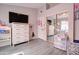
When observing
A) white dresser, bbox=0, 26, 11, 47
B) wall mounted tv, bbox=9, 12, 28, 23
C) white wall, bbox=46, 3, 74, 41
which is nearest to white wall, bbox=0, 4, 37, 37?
wall mounted tv, bbox=9, 12, 28, 23

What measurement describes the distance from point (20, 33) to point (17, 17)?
0.29m

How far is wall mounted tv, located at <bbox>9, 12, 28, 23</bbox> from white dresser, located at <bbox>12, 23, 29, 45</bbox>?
0.24ft

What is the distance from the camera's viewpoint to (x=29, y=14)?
5.58 feet

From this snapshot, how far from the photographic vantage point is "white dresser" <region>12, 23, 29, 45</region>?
5.42 ft

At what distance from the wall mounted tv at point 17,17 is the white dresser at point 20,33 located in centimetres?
7

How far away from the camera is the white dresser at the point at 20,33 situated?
5.42 ft

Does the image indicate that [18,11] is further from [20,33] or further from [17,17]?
[20,33]

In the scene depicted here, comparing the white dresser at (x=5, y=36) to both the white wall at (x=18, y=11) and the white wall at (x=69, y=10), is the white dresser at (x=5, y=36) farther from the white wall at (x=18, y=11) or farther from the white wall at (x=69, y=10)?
the white wall at (x=69, y=10)

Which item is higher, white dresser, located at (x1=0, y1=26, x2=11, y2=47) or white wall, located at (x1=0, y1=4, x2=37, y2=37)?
white wall, located at (x1=0, y1=4, x2=37, y2=37)

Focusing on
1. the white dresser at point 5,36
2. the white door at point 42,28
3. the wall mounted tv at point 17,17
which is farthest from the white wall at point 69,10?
the white dresser at point 5,36

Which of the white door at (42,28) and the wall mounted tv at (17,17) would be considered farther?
the white door at (42,28)

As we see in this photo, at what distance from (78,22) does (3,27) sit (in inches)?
49.7

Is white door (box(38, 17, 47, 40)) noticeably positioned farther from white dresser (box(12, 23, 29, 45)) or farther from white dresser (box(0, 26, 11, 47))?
white dresser (box(0, 26, 11, 47))

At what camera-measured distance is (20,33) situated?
1691 mm
